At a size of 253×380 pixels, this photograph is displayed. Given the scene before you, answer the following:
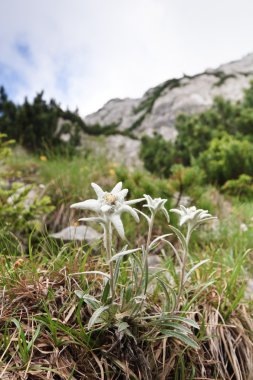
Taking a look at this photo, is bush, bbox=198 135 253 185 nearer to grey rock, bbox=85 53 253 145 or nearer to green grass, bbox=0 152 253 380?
green grass, bbox=0 152 253 380

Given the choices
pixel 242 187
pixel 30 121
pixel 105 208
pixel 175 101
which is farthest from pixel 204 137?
pixel 175 101

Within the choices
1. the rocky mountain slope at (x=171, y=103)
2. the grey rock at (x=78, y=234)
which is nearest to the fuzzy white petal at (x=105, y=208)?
the grey rock at (x=78, y=234)

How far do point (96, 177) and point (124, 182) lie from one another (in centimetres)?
90

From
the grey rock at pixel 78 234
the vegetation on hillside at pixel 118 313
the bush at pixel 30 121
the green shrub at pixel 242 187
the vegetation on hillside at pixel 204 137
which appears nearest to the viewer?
the vegetation on hillside at pixel 118 313

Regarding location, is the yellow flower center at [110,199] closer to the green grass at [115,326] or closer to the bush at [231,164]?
the green grass at [115,326]

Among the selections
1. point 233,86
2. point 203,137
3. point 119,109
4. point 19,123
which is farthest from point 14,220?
point 119,109

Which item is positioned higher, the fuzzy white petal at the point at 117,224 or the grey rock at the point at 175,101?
the grey rock at the point at 175,101

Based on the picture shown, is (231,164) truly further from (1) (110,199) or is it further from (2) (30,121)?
(2) (30,121)

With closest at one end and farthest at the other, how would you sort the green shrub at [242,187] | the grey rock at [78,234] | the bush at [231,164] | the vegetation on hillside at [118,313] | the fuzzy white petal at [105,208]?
the fuzzy white petal at [105,208], the vegetation on hillside at [118,313], the grey rock at [78,234], the green shrub at [242,187], the bush at [231,164]

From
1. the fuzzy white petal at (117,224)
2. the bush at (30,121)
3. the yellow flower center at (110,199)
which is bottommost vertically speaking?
the fuzzy white petal at (117,224)

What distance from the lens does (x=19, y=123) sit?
10695mm

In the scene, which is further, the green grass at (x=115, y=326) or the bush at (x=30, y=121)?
the bush at (x=30, y=121)

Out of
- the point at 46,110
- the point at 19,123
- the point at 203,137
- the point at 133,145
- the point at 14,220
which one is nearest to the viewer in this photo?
the point at 14,220

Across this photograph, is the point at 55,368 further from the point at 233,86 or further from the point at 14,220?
the point at 233,86
